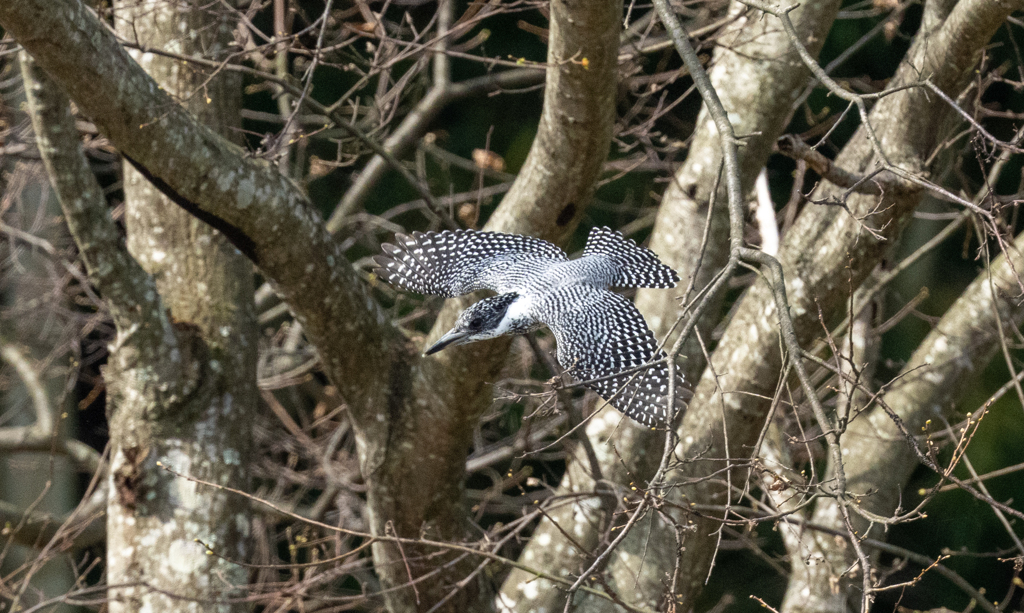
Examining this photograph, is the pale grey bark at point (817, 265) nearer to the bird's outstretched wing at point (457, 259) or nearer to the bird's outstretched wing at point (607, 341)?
the bird's outstretched wing at point (607, 341)

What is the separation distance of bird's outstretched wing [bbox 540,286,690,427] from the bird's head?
5.8 inches

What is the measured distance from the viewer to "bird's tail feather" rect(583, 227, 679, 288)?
2859 millimetres

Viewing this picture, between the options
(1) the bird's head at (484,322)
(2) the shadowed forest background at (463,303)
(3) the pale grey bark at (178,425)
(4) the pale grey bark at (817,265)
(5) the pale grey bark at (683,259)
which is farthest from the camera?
(5) the pale grey bark at (683,259)

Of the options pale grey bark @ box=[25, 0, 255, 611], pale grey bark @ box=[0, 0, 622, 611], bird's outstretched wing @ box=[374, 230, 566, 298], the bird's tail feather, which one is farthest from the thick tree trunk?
the bird's tail feather

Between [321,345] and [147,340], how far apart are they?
614mm

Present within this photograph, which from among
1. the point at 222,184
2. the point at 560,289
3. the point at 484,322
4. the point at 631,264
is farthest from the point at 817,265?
the point at 222,184

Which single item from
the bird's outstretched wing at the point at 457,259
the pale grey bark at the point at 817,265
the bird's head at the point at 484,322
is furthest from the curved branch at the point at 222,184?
the pale grey bark at the point at 817,265

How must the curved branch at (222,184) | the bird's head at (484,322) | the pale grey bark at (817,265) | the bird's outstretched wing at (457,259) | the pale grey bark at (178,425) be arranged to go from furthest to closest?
the pale grey bark at (178,425), the bird's outstretched wing at (457,259), the pale grey bark at (817,265), the bird's head at (484,322), the curved branch at (222,184)

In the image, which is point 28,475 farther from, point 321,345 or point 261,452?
point 321,345

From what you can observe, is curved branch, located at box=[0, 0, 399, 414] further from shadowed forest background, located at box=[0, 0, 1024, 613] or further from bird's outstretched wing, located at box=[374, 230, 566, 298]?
bird's outstretched wing, located at box=[374, 230, 566, 298]

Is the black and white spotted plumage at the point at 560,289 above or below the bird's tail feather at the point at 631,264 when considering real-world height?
below

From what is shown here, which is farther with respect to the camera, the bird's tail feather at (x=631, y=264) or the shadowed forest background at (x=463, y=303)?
the bird's tail feather at (x=631, y=264)

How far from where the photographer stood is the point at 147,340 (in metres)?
3.19

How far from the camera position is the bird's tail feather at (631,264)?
9.38ft
